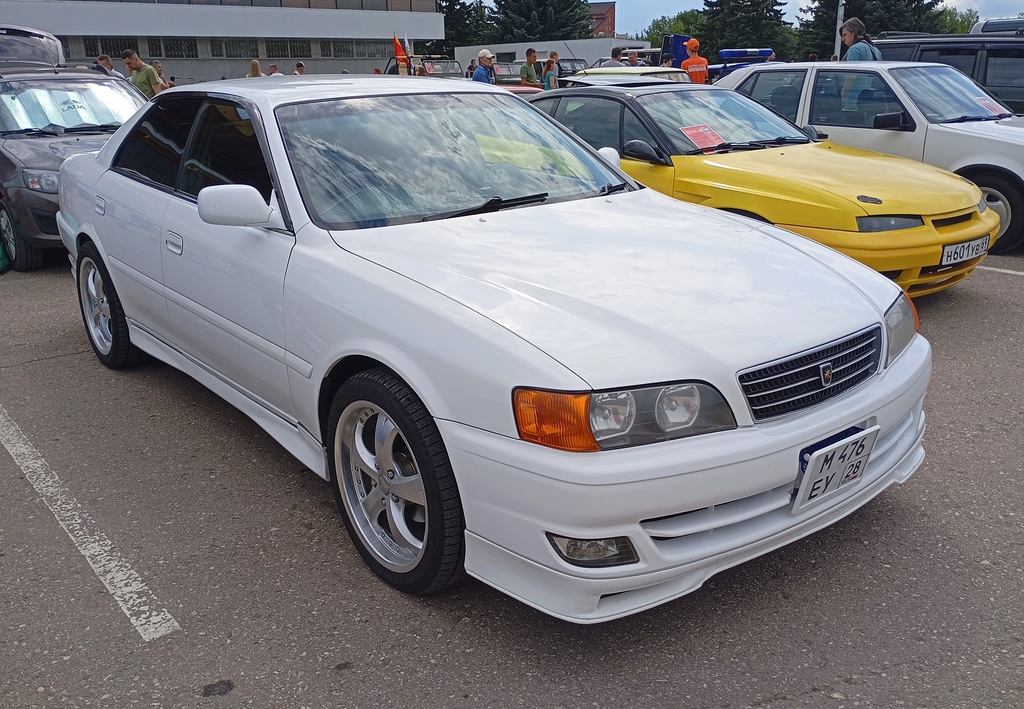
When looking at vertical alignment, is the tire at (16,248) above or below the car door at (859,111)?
below

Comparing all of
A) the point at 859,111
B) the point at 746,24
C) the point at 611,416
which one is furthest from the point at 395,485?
the point at 746,24

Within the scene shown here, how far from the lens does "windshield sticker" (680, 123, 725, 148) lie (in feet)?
20.3

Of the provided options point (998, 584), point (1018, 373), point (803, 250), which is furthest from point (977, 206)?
point (998, 584)

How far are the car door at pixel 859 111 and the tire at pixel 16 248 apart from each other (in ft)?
22.0

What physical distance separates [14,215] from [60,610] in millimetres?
5560

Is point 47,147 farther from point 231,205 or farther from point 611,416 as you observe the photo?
point 611,416

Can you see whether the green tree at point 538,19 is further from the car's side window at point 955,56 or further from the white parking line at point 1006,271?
the white parking line at point 1006,271

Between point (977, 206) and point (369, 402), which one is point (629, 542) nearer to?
point (369, 402)

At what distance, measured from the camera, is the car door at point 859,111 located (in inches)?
294

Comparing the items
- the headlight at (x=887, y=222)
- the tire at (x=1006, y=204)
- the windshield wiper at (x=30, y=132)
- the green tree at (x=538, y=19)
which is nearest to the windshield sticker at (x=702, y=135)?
the headlight at (x=887, y=222)

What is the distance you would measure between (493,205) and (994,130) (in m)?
5.73

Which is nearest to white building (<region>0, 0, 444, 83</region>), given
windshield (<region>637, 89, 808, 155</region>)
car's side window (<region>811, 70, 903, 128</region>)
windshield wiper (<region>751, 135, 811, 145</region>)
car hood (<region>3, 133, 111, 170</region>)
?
car hood (<region>3, 133, 111, 170</region>)

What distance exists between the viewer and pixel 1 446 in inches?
159

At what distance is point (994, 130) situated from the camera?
24.0 feet
